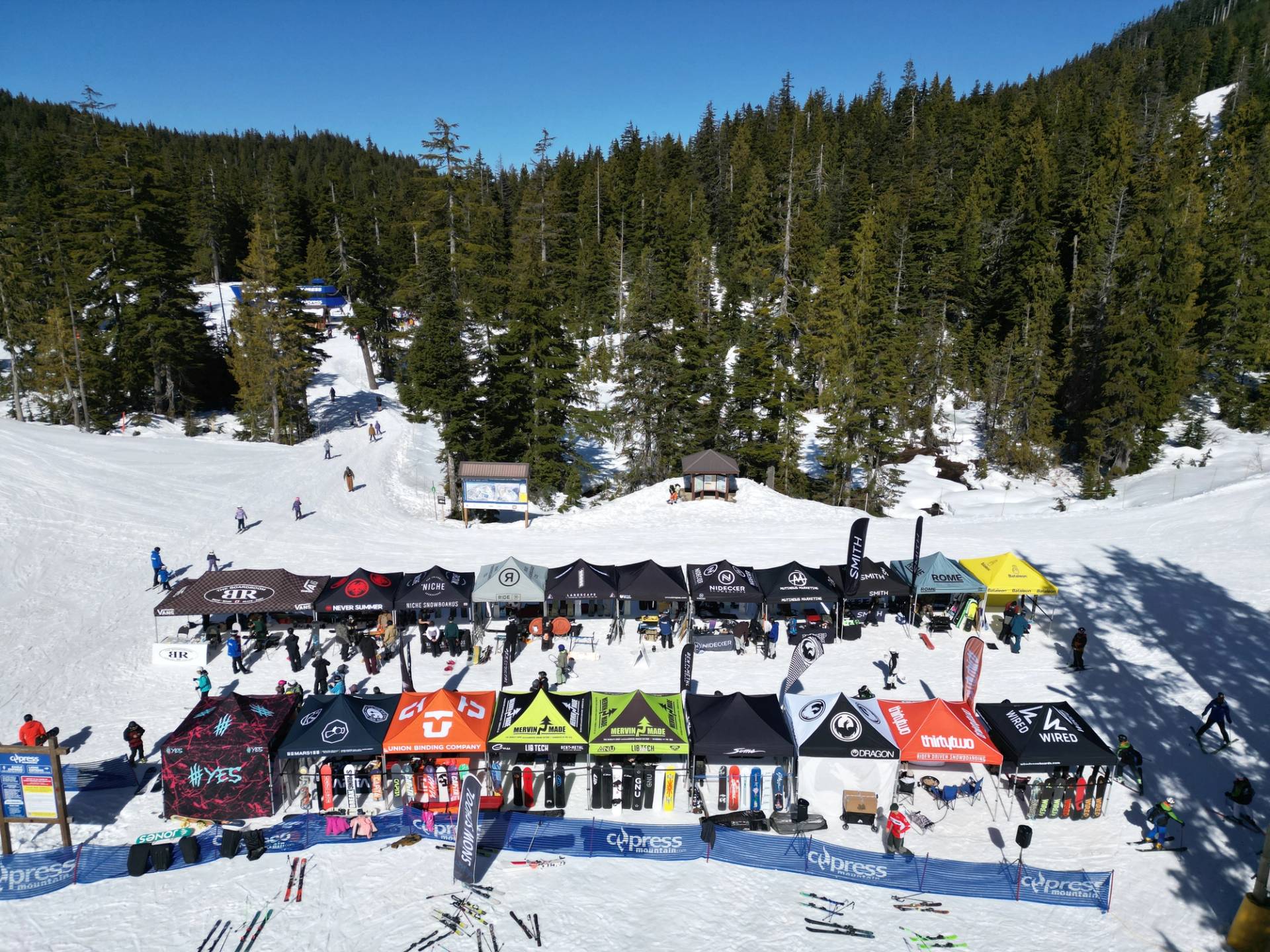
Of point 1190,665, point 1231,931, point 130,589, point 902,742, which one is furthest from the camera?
point 130,589

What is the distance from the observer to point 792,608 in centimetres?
2275

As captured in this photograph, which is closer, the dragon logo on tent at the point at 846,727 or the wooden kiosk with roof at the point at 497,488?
the dragon logo on tent at the point at 846,727


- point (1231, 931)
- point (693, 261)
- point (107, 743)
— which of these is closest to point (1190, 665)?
point (1231, 931)

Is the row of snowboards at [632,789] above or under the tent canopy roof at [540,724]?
under

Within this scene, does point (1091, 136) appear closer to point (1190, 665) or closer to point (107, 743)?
point (1190, 665)

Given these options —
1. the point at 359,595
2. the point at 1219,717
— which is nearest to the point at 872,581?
the point at 1219,717

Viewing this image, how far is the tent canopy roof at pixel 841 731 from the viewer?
1370cm

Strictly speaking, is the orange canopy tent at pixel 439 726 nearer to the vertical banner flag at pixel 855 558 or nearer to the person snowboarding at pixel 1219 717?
the vertical banner flag at pixel 855 558

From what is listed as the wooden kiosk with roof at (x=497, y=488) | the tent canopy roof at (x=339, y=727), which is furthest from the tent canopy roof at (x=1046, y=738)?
the wooden kiosk with roof at (x=497, y=488)

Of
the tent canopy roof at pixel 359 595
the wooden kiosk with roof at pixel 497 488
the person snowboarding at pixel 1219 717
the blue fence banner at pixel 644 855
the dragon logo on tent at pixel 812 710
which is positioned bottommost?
the blue fence banner at pixel 644 855

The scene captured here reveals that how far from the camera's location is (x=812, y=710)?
1469 centimetres

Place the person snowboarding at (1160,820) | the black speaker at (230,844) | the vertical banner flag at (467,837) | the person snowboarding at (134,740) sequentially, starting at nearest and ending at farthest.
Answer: the vertical banner flag at (467,837) → the black speaker at (230,844) → the person snowboarding at (1160,820) → the person snowboarding at (134,740)

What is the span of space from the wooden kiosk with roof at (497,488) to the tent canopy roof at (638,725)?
17.7 m

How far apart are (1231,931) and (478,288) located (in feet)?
135
